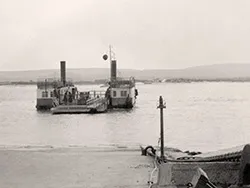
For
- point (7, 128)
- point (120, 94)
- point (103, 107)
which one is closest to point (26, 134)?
point (7, 128)

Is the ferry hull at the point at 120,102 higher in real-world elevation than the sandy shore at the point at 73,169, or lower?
lower

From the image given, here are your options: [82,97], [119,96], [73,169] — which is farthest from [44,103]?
[73,169]

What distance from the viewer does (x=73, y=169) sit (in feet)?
45.0

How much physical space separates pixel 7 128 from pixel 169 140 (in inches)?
653

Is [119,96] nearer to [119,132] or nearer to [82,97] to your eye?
[82,97]

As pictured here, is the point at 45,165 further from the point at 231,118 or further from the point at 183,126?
the point at 231,118

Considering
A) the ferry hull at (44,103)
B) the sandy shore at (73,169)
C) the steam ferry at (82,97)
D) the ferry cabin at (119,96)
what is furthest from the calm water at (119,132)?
the ferry hull at (44,103)

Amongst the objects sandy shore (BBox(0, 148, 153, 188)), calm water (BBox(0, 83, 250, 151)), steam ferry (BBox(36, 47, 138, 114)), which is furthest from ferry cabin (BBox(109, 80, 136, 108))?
sandy shore (BBox(0, 148, 153, 188))

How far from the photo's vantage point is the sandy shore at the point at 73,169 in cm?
1156

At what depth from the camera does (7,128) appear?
4059cm

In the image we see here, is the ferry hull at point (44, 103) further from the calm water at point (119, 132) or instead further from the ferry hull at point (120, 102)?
the calm water at point (119, 132)

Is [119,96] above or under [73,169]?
under

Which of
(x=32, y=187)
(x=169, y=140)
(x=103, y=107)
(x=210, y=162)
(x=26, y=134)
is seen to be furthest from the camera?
(x=103, y=107)

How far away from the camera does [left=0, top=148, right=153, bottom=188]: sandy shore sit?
11.6m
